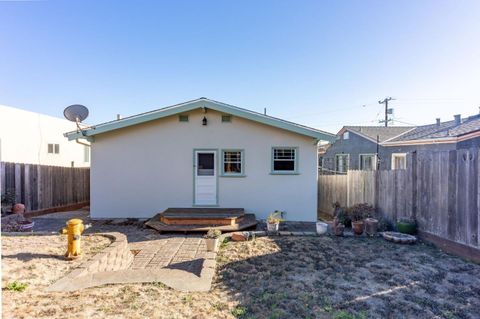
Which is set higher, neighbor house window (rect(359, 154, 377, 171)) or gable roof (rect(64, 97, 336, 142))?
gable roof (rect(64, 97, 336, 142))

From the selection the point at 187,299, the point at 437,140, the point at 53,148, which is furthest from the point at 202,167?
the point at 437,140

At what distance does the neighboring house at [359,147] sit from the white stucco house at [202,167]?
10662mm

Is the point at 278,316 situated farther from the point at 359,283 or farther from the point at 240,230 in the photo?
the point at 240,230

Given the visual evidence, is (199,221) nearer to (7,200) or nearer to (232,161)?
(232,161)

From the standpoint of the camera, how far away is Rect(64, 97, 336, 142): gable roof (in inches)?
345

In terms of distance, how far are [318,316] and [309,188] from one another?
241 inches

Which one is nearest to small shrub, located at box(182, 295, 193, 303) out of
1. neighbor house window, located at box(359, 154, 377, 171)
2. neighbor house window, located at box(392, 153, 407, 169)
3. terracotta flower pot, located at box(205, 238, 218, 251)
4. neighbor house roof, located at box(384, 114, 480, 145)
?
terracotta flower pot, located at box(205, 238, 218, 251)

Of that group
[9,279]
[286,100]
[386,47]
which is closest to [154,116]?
[9,279]

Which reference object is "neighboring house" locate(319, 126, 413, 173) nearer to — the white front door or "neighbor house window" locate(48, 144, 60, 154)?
the white front door

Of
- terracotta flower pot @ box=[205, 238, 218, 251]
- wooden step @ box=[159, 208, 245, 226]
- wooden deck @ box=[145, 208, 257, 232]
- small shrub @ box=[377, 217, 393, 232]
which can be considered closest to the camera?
terracotta flower pot @ box=[205, 238, 218, 251]

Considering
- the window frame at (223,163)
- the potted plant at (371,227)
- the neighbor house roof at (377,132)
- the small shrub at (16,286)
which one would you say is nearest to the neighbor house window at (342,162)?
the neighbor house roof at (377,132)

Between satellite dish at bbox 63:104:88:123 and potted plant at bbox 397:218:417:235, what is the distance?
10.4m

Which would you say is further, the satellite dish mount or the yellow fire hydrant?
the satellite dish mount

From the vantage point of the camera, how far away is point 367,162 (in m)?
20.6
